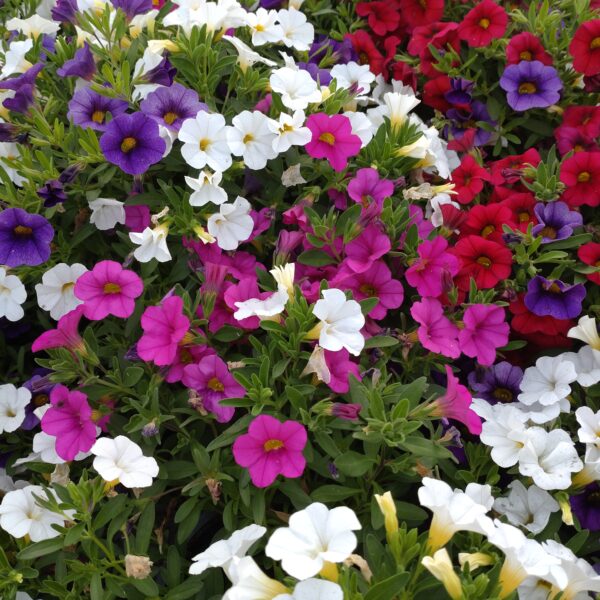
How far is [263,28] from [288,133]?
0.55 meters

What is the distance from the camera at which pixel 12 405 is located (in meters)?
2.11

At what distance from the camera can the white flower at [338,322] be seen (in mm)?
1731

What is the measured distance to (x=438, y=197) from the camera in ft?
7.68

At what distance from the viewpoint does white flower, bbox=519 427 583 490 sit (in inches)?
70.2

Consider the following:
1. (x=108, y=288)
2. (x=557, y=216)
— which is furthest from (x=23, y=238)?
(x=557, y=216)

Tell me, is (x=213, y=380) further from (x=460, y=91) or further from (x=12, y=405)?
(x=460, y=91)

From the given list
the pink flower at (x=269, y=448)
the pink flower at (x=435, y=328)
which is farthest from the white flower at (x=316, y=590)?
the pink flower at (x=435, y=328)

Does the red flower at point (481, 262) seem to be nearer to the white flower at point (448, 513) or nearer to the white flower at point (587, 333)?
A: the white flower at point (587, 333)

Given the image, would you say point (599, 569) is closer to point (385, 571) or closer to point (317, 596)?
point (385, 571)

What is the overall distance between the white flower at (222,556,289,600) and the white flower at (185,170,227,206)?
3.43ft

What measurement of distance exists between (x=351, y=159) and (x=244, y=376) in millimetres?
930

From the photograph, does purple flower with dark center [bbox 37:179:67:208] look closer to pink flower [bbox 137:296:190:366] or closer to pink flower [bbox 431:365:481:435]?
pink flower [bbox 137:296:190:366]

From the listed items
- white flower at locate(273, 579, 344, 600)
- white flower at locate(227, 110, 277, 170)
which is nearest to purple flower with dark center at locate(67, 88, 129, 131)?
white flower at locate(227, 110, 277, 170)

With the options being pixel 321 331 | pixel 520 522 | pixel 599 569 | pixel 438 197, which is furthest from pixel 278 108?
pixel 599 569
